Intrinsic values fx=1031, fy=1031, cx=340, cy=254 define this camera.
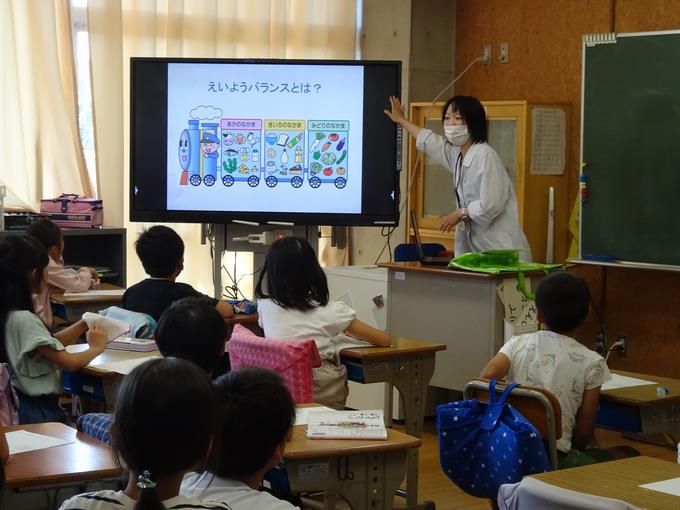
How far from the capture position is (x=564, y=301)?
3.25 metres

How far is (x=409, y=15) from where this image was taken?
740 centimetres

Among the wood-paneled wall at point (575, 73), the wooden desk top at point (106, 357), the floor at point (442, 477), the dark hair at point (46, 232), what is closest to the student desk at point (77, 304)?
the dark hair at point (46, 232)

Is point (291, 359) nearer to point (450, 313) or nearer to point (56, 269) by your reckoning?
point (450, 313)

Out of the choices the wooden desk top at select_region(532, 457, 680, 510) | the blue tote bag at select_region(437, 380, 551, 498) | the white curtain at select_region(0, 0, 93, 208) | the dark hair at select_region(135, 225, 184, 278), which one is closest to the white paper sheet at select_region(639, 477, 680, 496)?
the wooden desk top at select_region(532, 457, 680, 510)

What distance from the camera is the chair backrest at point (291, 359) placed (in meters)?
3.33

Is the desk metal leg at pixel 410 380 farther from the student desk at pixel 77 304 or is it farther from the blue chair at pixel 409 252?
the blue chair at pixel 409 252

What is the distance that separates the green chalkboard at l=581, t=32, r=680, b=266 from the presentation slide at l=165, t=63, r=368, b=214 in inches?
60.7

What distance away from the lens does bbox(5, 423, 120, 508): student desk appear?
2.22 m

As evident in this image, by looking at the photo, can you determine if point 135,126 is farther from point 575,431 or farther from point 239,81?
point 575,431

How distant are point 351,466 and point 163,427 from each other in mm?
1138

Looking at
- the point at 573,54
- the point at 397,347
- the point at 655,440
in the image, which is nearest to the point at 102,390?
the point at 397,347

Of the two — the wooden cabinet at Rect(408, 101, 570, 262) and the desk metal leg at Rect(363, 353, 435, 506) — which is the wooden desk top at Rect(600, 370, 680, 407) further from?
the wooden cabinet at Rect(408, 101, 570, 262)

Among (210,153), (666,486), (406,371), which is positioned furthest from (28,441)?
(210,153)

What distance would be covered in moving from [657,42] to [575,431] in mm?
3144
